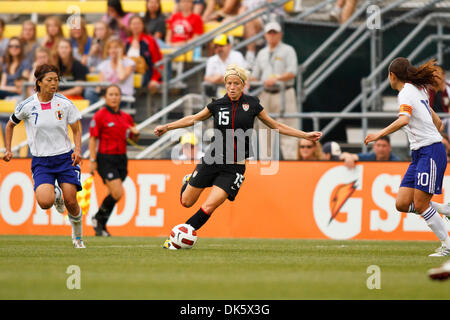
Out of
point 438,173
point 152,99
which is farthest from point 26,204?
point 438,173

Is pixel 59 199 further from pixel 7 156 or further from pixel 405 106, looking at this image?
pixel 405 106

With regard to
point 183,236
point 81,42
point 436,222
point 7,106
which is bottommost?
point 183,236

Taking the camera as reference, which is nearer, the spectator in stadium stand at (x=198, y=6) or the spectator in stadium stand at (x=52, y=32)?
the spectator in stadium stand at (x=52, y=32)

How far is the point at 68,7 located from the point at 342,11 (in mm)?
8066

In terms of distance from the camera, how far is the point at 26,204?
15.4 metres

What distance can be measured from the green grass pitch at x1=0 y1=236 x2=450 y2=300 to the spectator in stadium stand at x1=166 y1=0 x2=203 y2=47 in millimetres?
9002

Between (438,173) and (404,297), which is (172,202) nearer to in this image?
(438,173)

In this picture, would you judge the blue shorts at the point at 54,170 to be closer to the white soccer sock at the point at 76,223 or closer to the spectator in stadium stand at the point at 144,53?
the white soccer sock at the point at 76,223

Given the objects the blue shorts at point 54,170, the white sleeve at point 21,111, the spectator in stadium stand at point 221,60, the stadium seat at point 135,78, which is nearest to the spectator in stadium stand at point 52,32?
the stadium seat at point 135,78

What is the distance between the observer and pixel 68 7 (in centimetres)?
2261

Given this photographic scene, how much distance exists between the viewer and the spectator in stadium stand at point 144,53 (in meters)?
18.1

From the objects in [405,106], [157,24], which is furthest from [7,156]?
[157,24]

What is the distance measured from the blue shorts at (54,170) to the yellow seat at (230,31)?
30.2 feet

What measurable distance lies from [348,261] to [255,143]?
20.9ft
